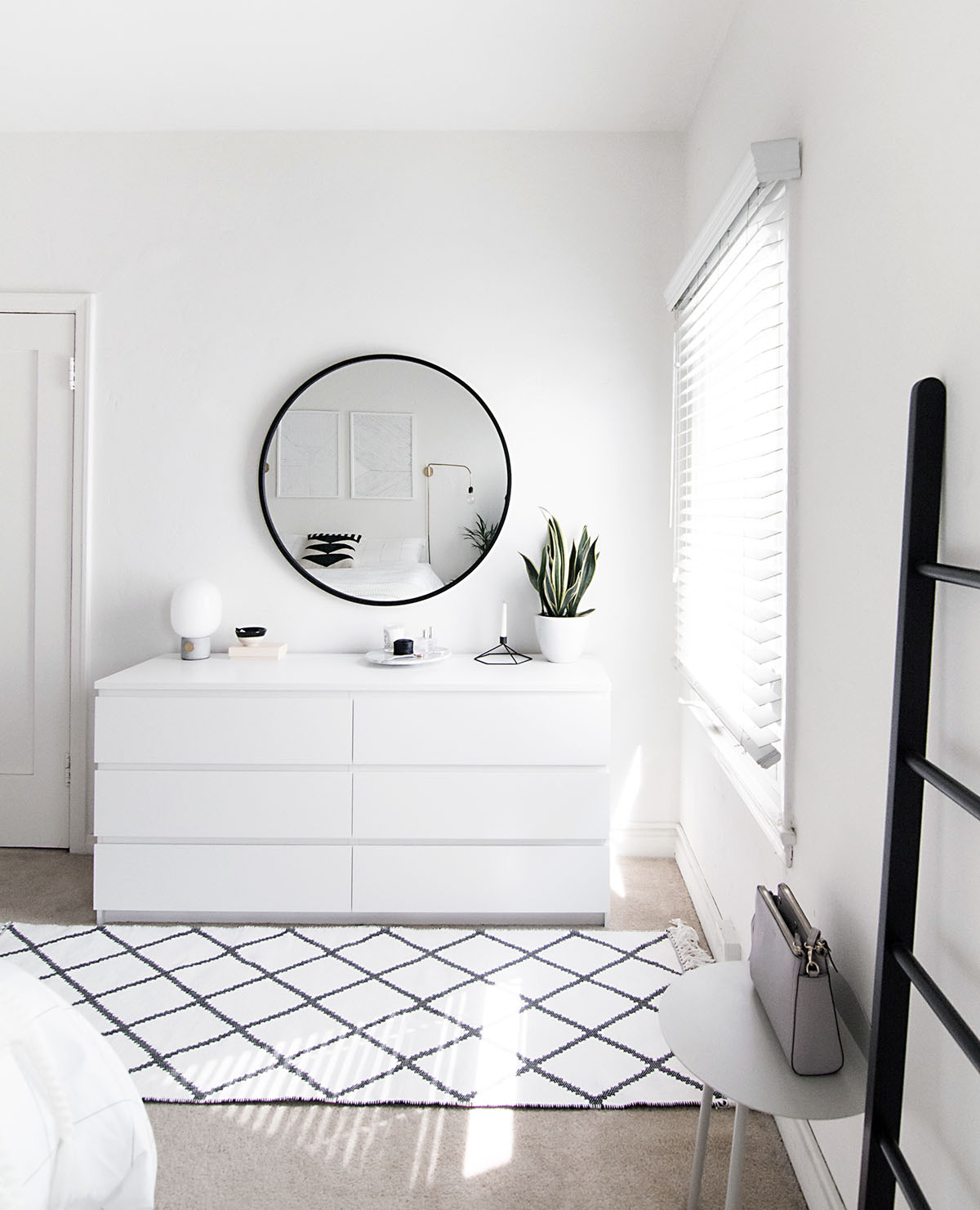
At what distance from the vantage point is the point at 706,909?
2.64 meters

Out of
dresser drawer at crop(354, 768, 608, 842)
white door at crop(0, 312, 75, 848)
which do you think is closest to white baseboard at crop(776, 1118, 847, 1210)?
dresser drawer at crop(354, 768, 608, 842)

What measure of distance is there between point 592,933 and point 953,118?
218cm

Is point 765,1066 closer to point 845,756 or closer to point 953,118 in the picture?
point 845,756

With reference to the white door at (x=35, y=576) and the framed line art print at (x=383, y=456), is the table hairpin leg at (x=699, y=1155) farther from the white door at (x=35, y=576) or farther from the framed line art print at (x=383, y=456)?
the white door at (x=35, y=576)

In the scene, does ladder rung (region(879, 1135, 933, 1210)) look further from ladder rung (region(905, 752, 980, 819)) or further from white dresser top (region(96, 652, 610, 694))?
white dresser top (region(96, 652, 610, 694))

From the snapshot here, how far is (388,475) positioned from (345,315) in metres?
0.57

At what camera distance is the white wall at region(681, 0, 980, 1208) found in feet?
3.59

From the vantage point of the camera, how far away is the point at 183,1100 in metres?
1.90

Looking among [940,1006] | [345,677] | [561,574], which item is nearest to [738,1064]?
[940,1006]

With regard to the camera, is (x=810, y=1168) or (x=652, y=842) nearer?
(x=810, y=1168)

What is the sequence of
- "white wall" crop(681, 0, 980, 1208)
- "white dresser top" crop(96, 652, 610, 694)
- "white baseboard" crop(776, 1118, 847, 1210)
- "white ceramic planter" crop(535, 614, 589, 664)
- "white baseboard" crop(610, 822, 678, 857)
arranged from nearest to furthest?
1. "white wall" crop(681, 0, 980, 1208)
2. "white baseboard" crop(776, 1118, 847, 1210)
3. "white dresser top" crop(96, 652, 610, 694)
4. "white ceramic planter" crop(535, 614, 589, 664)
5. "white baseboard" crop(610, 822, 678, 857)

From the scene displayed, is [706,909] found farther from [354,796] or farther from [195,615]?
[195,615]

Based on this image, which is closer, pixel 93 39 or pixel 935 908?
pixel 935 908

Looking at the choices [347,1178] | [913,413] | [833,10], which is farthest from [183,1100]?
[833,10]
